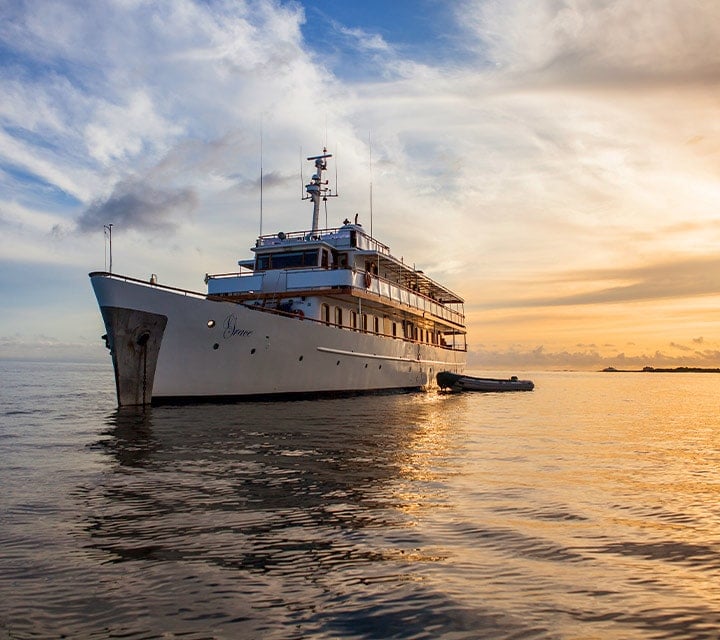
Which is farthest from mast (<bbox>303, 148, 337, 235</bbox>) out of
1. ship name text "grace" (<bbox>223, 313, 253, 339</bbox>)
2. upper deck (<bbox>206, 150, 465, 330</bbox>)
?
ship name text "grace" (<bbox>223, 313, 253, 339</bbox>)

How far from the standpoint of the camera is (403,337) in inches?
1528

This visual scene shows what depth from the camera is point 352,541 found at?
17.0ft

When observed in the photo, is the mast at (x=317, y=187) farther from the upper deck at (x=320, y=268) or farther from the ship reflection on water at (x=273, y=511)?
the ship reflection on water at (x=273, y=511)

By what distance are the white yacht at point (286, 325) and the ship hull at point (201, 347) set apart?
34mm

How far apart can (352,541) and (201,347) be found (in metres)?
16.2

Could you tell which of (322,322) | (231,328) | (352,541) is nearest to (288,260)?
(322,322)

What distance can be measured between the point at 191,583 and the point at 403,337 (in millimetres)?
34989

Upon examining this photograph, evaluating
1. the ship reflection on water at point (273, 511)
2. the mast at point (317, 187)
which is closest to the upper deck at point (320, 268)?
the mast at point (317, 187)

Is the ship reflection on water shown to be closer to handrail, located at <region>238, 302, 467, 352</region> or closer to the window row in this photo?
handrail, located at <region>238, 302, 467, 352</region>

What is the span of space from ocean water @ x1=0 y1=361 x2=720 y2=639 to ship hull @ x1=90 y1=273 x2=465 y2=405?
325 inches

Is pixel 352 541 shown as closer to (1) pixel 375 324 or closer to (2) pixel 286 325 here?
(2) pixel 286 325

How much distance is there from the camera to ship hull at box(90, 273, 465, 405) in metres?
19.4

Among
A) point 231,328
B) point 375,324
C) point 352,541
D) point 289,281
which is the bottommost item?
point 352,541

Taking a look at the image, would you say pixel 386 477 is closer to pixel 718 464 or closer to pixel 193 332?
pixel 718 464
